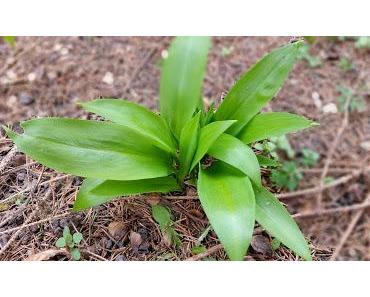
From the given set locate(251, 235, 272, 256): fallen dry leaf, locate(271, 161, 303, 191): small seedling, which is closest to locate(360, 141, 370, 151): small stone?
locate(271, 161, 303, 191): small seedling

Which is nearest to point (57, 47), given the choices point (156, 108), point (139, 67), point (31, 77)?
point (31, 77)

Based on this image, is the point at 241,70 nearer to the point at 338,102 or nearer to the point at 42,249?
the point at 338,102

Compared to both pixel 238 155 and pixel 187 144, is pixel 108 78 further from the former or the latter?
pixel 238 155

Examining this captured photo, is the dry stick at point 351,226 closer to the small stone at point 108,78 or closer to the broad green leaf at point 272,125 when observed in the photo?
the broad green leaf at point 272,125

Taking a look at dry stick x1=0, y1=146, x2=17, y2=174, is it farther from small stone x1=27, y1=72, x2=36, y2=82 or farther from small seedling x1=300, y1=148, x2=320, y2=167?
small seedling x1=300, y1=148, x2=320, y2=167

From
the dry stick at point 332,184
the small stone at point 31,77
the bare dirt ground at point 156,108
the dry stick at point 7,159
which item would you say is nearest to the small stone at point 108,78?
the bare dirt ground at point 156,108

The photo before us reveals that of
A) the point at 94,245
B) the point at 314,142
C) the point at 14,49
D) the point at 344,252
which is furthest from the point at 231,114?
the point at 14,49
